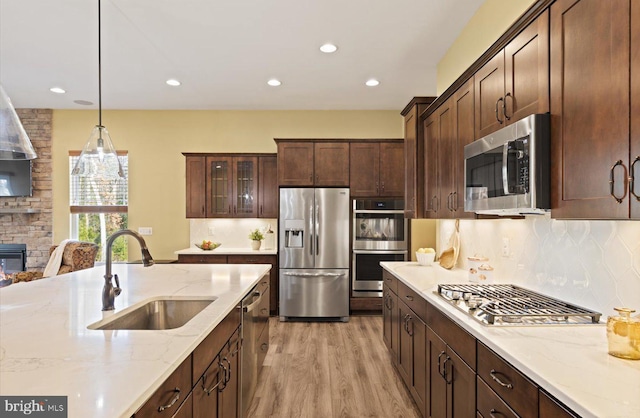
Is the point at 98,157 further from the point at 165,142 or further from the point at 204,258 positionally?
the point at 165,142

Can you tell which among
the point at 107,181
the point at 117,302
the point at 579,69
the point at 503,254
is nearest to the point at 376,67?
the point at 503,254

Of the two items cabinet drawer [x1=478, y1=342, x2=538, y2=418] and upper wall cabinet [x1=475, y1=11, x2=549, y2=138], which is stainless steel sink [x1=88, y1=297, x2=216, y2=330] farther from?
upper wall cabinet [x1=475, y1=11, x2=549, y2=138]

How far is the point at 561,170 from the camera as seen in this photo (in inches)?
58.6

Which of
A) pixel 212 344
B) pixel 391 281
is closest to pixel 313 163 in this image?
pixel 391 281

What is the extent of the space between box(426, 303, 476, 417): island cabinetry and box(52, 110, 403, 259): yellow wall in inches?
160

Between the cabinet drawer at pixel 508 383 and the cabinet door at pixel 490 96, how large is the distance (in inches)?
50.1

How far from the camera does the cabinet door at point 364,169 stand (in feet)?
16.2

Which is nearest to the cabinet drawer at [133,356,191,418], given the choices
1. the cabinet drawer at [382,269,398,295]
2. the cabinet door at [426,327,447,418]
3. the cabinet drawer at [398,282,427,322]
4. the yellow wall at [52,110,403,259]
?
the cabinet door at [426,327,447,418]

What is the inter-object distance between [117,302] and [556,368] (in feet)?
6.32

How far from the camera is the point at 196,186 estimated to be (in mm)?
5309

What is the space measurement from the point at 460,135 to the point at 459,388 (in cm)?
168

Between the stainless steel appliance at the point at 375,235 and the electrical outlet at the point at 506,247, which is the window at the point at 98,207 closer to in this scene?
the stainless steel appliance at the point at 375,235

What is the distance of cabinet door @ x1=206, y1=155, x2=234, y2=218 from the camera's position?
529 centimetres

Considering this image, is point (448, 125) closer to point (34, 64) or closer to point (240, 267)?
point (240, 267)
